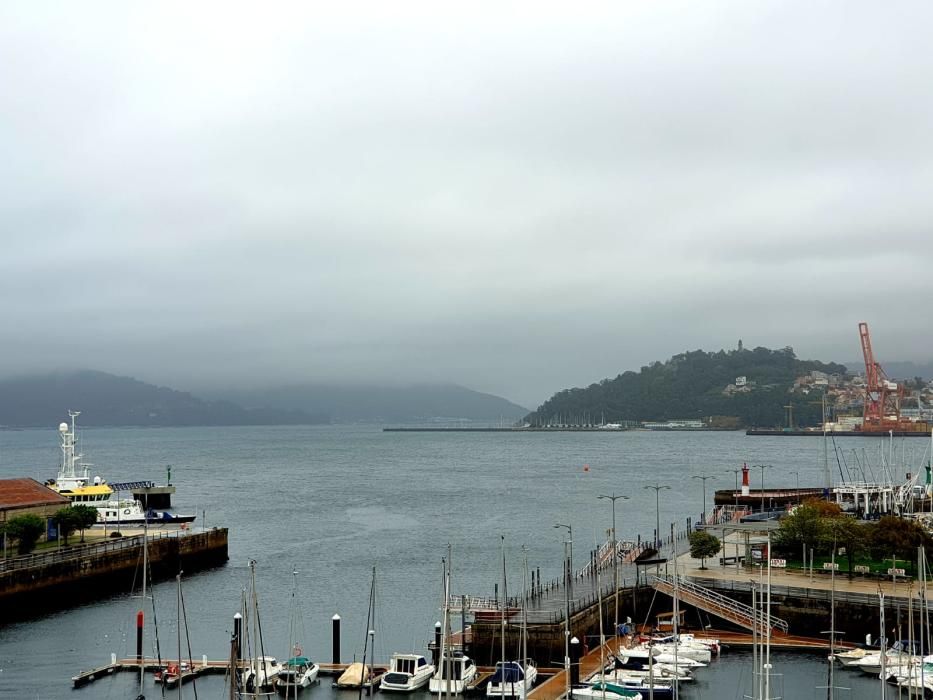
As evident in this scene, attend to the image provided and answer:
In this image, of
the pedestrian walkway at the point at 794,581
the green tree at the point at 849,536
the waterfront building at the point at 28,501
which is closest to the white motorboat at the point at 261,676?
the pedestrian walkway at the point at 794,581

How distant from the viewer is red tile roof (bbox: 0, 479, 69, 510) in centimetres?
6079

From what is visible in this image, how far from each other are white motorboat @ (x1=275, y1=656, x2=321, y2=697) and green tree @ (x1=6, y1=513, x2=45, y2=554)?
23496 millimetres

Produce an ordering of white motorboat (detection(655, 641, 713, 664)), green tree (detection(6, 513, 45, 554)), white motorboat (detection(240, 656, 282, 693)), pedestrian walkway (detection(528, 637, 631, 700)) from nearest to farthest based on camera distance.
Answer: pedestrian walkway (detection(528, 637, 631, 700))
white motorboat (detection(240, 656, 282, 693))
white motorboat (detection(655, 641, 713, 664))
green tree (detection(6, 513, 45, 554))

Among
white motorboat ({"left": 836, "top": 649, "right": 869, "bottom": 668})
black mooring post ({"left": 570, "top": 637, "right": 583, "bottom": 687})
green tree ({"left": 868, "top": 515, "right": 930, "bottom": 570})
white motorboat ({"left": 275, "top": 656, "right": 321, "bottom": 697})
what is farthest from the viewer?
green tree ({"left": 868, "top": 515, "right": 930, "bottom": 570})

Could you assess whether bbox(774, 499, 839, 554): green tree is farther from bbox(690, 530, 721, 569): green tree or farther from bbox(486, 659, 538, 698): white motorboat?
bbox(486, 659, 538, 698): white motorboat

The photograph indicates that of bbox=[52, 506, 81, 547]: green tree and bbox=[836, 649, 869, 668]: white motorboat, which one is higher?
bbox=[52, 506, 81, 547]: green tree

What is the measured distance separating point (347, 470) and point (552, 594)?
122374mm

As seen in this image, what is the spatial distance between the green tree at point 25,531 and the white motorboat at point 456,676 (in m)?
28.0

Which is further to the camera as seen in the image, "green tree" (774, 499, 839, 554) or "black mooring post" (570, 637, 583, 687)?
"green tree" (774, 499, 839, 554)

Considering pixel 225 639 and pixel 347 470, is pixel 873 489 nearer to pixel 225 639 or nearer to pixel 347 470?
pixel 225 639

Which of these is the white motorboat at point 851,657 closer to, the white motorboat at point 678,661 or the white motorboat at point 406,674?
the white motorboat at point 678,661

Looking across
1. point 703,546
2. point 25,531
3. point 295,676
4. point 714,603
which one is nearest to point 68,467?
point 25,531

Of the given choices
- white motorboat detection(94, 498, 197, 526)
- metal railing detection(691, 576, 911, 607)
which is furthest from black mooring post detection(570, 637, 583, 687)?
white motorboat detection(94, 498, 197, 526)

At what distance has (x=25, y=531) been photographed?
180 feet
